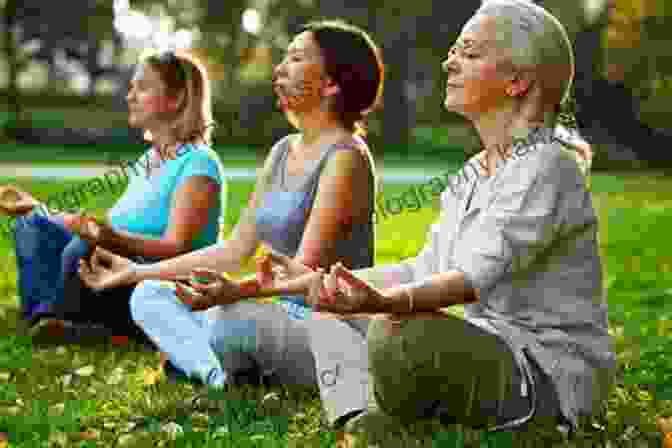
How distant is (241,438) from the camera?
13.6 ft

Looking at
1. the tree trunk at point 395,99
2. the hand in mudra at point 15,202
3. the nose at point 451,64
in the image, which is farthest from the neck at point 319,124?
the tree trunk at point 395,99

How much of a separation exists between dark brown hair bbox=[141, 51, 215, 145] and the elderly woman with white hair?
2.14m

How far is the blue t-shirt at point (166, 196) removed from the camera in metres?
5.77

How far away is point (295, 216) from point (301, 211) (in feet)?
0.12

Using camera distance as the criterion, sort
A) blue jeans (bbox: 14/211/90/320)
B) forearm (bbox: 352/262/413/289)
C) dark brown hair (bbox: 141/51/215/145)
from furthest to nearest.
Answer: blue jeans (bbox: 14/211/90/320) < dark brown hair (bbox: 141/51/215/145) < forearm (bbox: 352/262/413/289)

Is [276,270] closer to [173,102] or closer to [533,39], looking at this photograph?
[533,39]

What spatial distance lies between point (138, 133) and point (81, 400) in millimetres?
26270

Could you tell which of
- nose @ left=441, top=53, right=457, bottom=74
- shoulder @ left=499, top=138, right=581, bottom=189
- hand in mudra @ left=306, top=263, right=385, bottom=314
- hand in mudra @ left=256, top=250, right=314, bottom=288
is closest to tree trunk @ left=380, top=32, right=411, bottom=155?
hand in mudra @ left=256, top=250, right=314, bottom=288

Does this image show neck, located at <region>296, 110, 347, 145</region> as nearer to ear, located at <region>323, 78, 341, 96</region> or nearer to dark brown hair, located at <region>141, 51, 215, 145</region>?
ear, located at <region>323, 78, 341, 96</region>

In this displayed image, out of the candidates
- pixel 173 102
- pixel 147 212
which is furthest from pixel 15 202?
pixel 173 102

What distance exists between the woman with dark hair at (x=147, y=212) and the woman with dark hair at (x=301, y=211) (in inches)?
22.3

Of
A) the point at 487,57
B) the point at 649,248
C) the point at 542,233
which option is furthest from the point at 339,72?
the point at 649,248

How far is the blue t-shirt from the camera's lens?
577 cm

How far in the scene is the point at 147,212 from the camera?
5.86 metres
